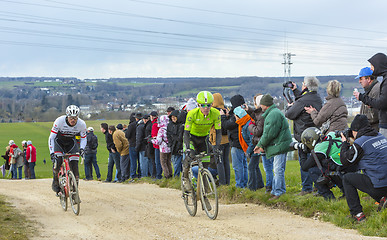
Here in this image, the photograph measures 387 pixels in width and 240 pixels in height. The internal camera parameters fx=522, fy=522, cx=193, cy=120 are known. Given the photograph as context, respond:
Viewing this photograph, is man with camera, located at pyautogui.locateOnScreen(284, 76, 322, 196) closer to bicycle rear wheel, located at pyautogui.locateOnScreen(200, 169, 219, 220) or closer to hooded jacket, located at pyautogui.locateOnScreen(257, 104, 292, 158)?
hooded jacket, located at pyautogui.locateOnScreen(257, 104, 292, 158)

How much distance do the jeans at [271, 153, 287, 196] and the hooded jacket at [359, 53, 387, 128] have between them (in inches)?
95.2

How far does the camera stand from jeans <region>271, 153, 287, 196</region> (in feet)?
37.8

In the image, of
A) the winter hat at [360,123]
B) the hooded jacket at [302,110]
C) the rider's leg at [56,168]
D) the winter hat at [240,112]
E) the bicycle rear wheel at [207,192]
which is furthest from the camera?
the winter hat at [240,112]

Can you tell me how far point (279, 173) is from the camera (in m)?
11.6

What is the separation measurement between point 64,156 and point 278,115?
5.11m

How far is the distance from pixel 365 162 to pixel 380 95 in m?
1.44

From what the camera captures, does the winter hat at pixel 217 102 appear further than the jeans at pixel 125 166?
No

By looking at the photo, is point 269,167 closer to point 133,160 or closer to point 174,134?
point 174,134

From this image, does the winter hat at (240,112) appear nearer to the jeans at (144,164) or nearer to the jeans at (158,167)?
the jeans at (158,167)

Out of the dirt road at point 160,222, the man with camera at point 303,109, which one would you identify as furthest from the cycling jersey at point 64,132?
the man with camera at point 303,109

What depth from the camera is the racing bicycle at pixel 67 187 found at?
1177 cm

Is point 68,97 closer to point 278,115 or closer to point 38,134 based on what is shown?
point 38,134

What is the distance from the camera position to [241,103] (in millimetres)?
13094

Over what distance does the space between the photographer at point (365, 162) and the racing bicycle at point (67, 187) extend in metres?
5.90
